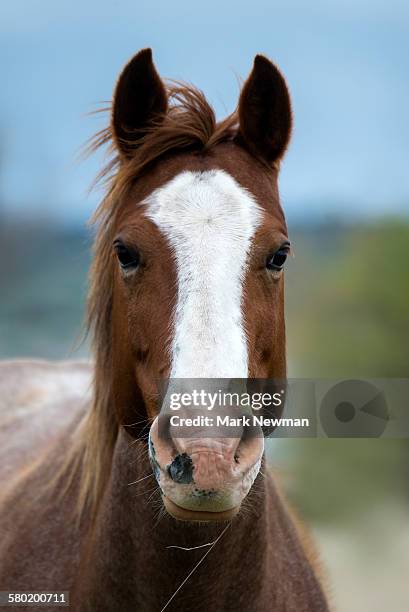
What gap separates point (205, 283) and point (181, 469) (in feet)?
1.88

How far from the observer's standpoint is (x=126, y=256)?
287 cm

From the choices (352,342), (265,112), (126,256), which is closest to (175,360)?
(126,256)

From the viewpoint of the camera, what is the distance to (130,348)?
2.89m

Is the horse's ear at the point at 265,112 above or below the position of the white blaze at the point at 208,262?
above

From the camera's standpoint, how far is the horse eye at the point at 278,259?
2791 mm

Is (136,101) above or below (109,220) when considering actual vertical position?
above

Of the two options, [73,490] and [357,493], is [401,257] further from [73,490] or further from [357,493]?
[73,490]

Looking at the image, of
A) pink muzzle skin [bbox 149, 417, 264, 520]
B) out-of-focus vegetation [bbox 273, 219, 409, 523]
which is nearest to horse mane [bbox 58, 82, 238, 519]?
pink muzzle skin [bbox 149, 417, 264, 520]

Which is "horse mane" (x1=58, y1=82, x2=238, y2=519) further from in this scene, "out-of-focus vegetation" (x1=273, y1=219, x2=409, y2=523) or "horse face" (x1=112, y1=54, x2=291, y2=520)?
"out-of-focus vegetation" (x1=273, y1=219, x2=409, y2=523)

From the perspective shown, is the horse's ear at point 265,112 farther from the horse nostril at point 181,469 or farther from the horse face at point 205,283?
the horse nostril at point 181,469

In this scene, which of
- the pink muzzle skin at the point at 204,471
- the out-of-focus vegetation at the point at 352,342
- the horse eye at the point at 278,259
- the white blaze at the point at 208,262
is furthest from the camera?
the out-of-focus vegetation at the point at 352,342

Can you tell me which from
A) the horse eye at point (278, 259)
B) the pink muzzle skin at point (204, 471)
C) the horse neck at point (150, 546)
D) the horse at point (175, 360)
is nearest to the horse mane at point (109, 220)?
the horse at point (175, 360)

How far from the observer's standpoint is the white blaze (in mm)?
2432

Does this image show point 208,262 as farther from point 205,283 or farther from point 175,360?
point 175,360
